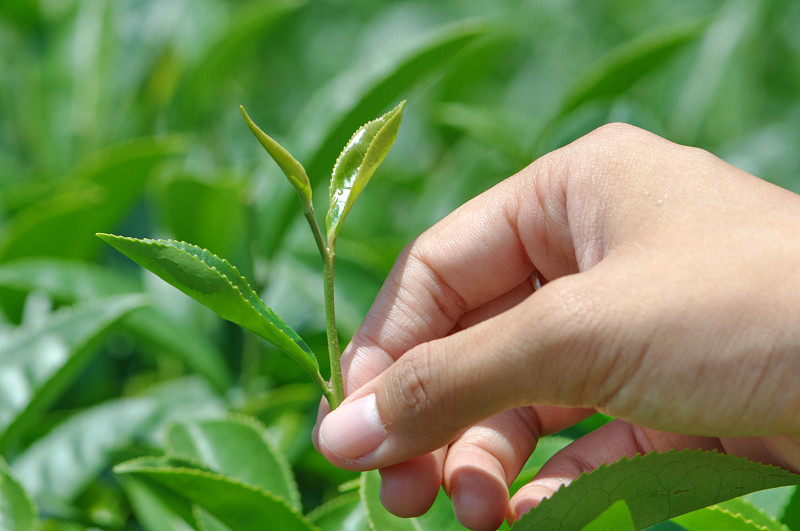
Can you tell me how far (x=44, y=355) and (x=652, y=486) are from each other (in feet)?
2.62

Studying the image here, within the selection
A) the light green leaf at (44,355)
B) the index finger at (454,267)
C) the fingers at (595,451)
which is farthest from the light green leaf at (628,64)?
the light green leaf at (44,355)

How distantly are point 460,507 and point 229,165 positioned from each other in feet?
4.16

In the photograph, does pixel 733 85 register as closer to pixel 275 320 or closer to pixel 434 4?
pixel 434 4

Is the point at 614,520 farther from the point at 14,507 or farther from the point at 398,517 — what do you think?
the point at 14,507

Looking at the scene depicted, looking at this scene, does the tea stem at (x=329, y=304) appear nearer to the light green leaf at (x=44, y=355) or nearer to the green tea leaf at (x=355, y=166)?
the green tea leaf at (x=355, y=166)

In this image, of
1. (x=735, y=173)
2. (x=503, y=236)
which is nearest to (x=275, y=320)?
(x=503, y=236)

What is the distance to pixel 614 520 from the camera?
72cm

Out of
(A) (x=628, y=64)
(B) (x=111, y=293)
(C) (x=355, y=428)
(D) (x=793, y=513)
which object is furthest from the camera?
(A) (x=628, y=64)

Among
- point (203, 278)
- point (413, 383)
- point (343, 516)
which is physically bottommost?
point (343, 516)

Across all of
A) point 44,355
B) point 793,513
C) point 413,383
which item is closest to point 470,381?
point 413,383

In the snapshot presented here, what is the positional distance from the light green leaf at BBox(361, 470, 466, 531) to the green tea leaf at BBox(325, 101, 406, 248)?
280 millimetres

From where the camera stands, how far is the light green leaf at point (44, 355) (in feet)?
3.48

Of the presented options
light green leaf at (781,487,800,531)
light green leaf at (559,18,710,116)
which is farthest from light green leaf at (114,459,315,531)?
light green leaf at (559,18,710,116)

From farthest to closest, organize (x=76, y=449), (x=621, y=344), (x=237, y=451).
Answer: (x=76, y=449) < (x=237, y=451) < (x=621, y=344)
